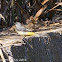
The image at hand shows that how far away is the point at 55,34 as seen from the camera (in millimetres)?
2994

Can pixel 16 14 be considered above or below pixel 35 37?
above

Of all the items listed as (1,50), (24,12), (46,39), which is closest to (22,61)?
(1,50)

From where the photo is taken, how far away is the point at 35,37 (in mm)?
2564

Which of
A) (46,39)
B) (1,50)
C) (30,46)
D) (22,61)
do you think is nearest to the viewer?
(1,50)

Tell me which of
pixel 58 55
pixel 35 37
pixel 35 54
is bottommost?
pixel 58 55

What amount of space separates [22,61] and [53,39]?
903mm

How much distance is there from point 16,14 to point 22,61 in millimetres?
1984

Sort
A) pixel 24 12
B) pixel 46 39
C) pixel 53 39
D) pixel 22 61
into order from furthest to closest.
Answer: pixel 24 12, pixel 53 39, pixel 46 39, pixel 22 61

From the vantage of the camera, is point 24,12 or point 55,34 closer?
point 55,34

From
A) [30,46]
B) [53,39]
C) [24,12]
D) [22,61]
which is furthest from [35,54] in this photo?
[24,12]

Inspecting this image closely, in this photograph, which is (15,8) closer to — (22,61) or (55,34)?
(55,34)

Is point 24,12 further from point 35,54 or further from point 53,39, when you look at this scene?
point 35,54

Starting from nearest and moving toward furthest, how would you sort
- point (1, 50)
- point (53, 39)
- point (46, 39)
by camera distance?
point (1, 50)
point (46, 39)
point (53, 39)

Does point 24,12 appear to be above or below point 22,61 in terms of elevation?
above
